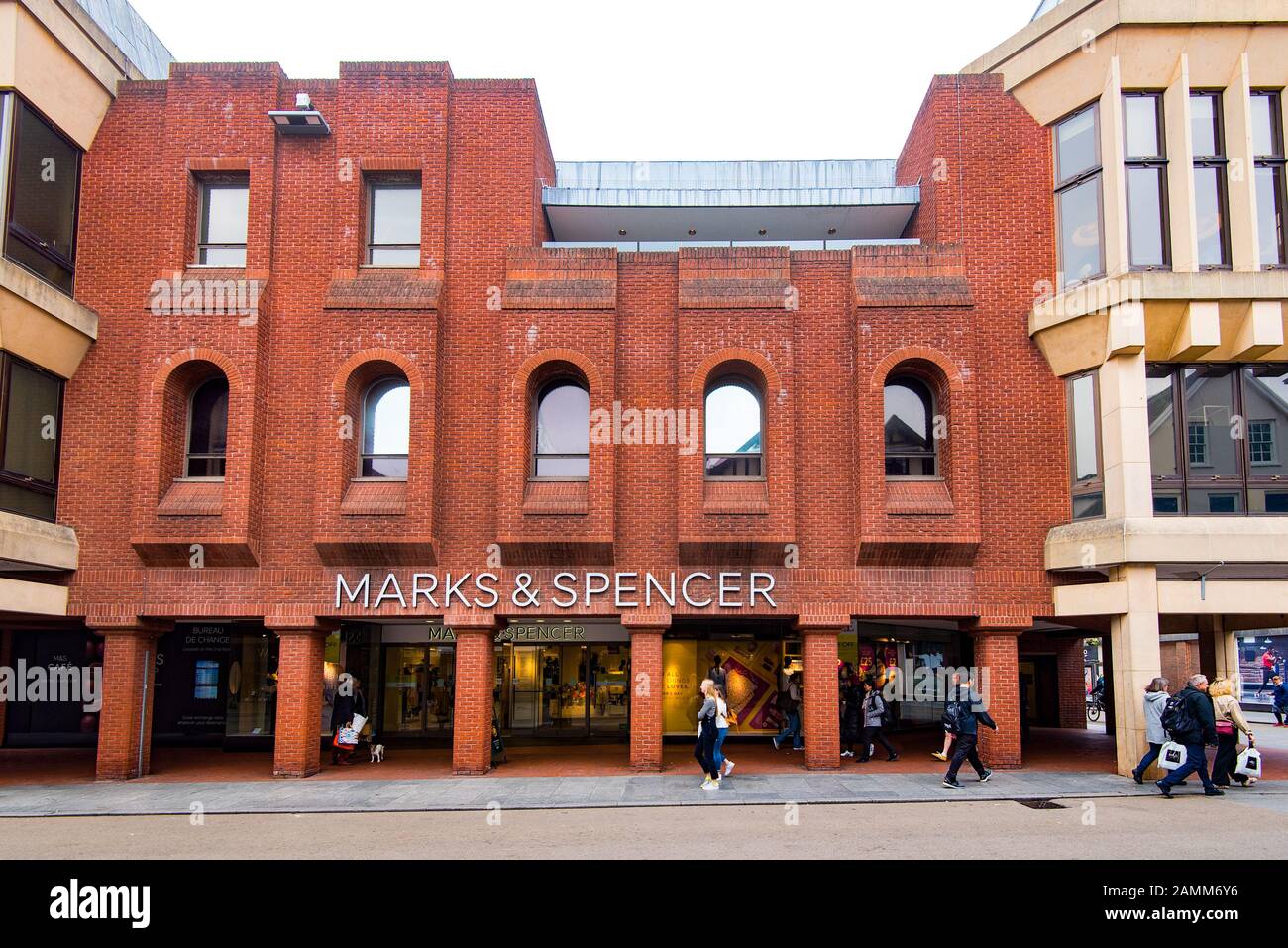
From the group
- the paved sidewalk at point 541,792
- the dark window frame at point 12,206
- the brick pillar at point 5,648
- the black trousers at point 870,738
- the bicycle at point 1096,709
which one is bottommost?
the bicycle at point 1096,709

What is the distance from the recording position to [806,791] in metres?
14.0

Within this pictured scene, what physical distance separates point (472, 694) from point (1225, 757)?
11.6m

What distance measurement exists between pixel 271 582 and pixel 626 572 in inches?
243

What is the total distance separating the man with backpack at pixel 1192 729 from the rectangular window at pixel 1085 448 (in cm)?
354

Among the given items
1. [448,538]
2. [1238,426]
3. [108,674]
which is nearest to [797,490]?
[448,538]

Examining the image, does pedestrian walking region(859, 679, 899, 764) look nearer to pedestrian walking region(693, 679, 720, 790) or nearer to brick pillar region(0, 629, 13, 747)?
pedestrian walking region(693, 679, 720, 790)

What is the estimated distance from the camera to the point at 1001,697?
15992 millimetres

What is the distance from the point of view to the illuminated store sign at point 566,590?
16.3m

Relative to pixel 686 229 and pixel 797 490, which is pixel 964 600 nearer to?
pixel 797 490

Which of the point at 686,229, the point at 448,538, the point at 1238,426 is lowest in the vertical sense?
the point at 448,538

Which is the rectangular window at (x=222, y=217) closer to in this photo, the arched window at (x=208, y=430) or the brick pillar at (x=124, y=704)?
the arched window at (x=208, y=430)

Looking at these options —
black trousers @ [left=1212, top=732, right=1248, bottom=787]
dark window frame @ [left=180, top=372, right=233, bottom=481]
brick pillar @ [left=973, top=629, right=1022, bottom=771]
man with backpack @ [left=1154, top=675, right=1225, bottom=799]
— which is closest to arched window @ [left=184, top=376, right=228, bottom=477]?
dark window frame @ [left=180, top=372, right=233, bottom=481]

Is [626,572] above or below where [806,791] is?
above

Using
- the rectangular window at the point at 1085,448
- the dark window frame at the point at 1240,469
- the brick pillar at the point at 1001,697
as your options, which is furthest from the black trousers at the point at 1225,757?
the rectangular window at the point at 1085,448
